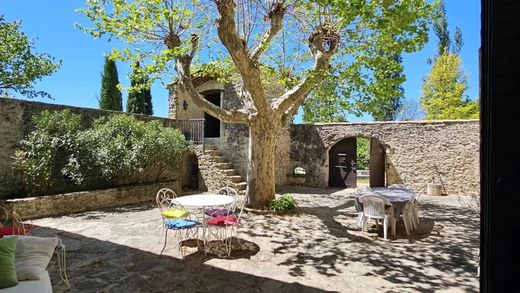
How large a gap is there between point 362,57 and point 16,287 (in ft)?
22.7

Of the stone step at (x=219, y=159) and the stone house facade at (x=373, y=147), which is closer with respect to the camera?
the stone house facade at (x=373, y=147)

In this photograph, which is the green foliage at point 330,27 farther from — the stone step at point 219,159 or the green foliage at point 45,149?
the stone step at point 219,159

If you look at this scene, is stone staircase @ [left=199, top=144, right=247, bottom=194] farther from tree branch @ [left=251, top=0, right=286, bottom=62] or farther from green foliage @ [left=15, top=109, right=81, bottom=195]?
tree branch @ [left=251, top=0, right=286, bottom=62]

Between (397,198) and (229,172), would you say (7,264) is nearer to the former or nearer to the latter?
(397,198)

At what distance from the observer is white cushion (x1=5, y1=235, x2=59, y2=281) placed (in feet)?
9.36

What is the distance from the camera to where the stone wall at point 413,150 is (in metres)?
10.9

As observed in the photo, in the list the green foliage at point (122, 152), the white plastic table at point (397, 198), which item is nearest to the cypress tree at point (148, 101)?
the green foliage at point (122, 152)

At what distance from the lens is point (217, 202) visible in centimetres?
491

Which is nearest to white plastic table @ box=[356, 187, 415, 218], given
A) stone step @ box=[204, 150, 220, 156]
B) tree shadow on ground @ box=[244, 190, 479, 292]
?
tree shadow on ground @ box=[244, 190, 479, 292]

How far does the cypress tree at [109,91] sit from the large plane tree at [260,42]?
418 inches

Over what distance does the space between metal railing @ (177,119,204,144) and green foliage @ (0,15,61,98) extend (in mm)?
8900

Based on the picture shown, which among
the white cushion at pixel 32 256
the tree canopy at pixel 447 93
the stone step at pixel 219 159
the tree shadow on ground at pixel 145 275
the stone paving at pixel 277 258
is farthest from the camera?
the tree canopy at pixel 447 93

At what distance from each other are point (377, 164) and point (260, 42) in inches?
318
